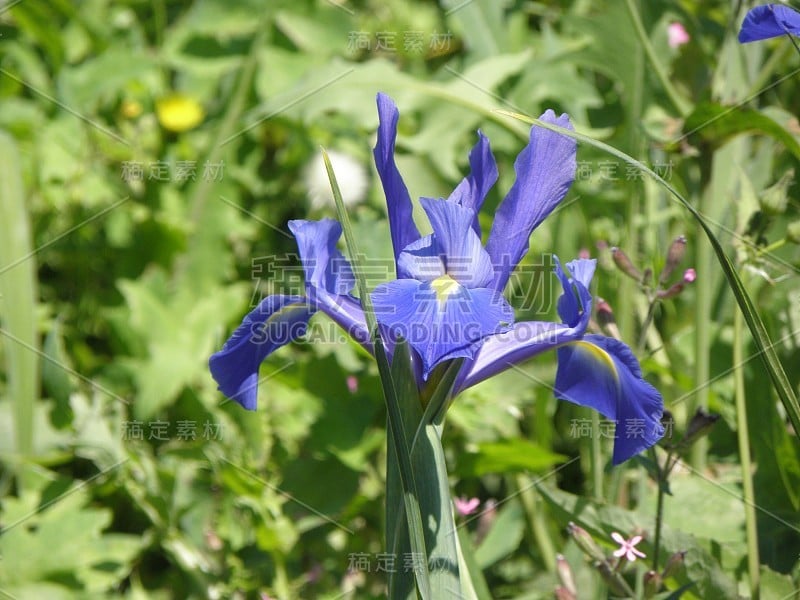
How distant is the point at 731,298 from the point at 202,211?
39.9 inches

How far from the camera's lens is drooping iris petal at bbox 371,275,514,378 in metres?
0.67

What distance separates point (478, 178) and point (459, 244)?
0.12 metres

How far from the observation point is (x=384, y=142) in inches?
30.4

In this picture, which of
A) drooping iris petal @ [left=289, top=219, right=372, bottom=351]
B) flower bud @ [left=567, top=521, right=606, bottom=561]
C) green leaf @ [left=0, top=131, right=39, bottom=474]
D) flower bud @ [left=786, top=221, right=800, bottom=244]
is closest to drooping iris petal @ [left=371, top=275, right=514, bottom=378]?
drooping iris petal @ [left=289, top=219, right=372, bottom=351]

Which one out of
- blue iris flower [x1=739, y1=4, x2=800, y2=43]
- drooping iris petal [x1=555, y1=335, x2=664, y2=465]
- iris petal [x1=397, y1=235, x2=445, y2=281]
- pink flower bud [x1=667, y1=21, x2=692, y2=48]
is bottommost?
drooping iris petal [x1=555, y1=335, x2=664, y2=465]

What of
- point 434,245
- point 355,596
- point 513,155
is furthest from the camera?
point 513,155

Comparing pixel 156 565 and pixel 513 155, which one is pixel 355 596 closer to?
pixel 156 565

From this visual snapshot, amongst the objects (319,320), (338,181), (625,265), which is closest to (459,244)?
(625,265)

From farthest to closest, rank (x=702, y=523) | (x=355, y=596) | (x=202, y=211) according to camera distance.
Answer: (x=202, y=211)
(x=355, y=596)
(x=702, y=523)

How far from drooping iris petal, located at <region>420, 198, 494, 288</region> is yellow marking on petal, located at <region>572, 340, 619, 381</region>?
11cm

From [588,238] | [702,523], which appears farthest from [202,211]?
[702,523]

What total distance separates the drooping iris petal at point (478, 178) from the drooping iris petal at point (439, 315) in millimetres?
115

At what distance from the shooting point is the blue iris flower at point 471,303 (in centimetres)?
69

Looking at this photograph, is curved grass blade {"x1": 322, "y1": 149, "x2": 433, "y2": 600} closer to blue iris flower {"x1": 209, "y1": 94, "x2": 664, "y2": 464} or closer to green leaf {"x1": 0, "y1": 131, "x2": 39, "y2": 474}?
blue iris flower {"x1": 209, "y1": 94, "x2": 664, "y2": 464}
